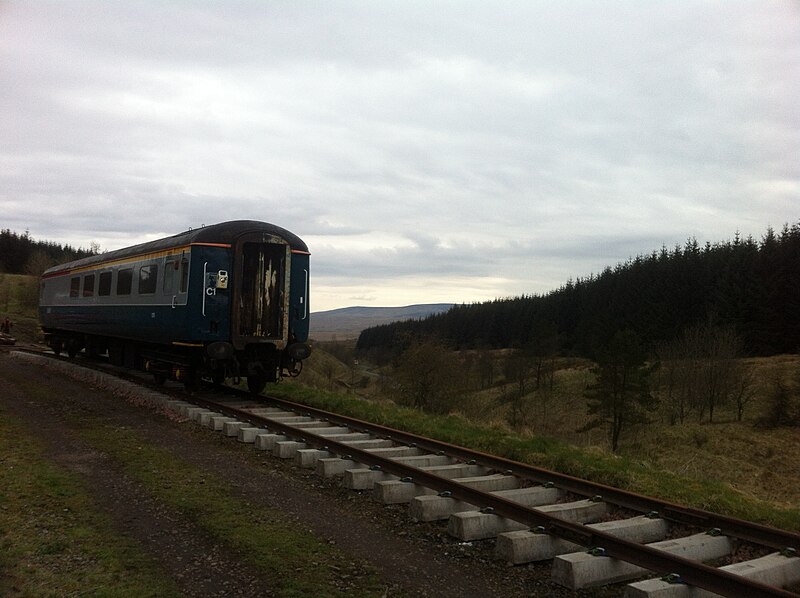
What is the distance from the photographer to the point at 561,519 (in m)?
5.24

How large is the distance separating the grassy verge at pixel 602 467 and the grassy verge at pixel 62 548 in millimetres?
5516

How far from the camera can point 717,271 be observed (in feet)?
215

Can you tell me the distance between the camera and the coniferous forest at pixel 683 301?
57.1 metres

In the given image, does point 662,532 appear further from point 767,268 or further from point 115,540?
point 767,268

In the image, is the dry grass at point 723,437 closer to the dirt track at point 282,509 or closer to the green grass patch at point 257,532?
the dirt track at point 282,509

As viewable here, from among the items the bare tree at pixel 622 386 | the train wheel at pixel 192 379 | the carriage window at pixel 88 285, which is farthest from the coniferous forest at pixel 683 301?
the train wheel at pixel 192 379

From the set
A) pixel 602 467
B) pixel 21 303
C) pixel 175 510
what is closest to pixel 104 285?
pixel 175 510

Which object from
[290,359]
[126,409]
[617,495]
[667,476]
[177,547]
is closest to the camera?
[177,547]

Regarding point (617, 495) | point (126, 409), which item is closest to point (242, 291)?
point (126, 409)

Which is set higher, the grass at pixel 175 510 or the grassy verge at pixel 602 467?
the grassy verge at pixel 602 467

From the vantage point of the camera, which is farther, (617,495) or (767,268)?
(767,268)

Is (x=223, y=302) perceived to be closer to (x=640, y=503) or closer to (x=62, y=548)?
(x=62, y=548)

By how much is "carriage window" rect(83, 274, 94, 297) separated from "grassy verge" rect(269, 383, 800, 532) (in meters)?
10.4

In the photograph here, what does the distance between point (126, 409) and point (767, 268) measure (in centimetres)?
6098
